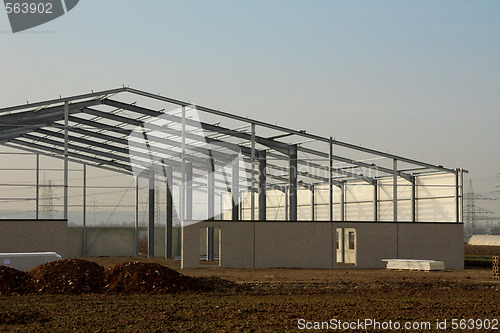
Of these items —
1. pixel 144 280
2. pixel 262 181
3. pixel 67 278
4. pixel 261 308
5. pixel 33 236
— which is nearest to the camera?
pixel 261 308

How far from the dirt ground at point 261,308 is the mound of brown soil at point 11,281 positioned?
118cm

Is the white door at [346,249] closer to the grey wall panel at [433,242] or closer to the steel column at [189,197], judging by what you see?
the grey wall panel at [433,242]

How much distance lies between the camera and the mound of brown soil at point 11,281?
20.1 metres

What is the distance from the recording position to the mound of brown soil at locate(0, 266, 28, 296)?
66.0 feet

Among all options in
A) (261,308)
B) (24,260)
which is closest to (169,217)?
(24,260)

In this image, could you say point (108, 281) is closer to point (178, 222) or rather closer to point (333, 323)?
point (333, 323)

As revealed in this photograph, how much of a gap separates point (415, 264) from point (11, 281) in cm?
1882

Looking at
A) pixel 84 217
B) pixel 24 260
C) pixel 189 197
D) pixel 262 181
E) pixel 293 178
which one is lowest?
pixel 24 260

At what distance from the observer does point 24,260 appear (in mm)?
24906

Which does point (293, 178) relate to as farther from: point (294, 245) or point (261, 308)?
point (261, 308)

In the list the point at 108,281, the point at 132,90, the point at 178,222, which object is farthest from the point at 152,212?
the point at 108,281

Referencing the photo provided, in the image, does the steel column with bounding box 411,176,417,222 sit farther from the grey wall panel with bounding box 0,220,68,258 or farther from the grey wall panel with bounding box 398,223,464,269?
the grey wall panel with bounding box 0,220,68,258

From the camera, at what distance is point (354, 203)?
44.7 metres

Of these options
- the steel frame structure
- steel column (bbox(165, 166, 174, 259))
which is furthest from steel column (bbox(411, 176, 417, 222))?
steel column (bbox(165, 166, 174, 259))
